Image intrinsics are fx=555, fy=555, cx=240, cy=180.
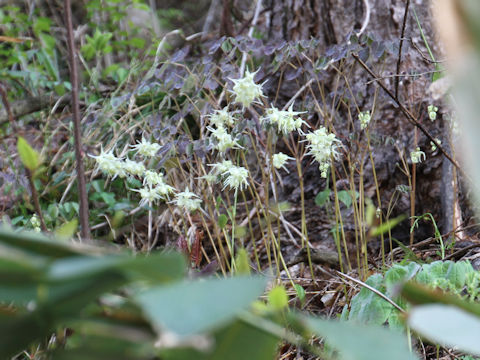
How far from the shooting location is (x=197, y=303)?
26cm

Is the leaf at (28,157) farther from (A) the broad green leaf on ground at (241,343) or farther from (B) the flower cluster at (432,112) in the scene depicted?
(B) the flower cluster at (432,112)

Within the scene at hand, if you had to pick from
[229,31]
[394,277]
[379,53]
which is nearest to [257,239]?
[379,53]

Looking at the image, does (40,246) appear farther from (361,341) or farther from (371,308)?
(371,308)

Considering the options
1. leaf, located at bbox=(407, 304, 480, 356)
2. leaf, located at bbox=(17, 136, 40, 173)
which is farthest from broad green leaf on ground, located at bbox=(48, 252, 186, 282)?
leaf, located at bbox=(17, 136, 40, 173)

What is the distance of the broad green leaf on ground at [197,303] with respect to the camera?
247mm

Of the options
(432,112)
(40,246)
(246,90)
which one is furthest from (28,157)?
(432,112)

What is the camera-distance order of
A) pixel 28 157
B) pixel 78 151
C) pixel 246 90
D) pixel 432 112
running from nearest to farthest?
1. pixel 28 157
2. pixel 78 151
3. pixel 246 90
4. pixel 432 112

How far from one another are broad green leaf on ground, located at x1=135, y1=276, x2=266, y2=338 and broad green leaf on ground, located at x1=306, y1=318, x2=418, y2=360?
0.05 m

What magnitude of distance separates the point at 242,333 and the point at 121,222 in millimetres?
1808

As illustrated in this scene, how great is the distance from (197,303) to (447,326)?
150mm

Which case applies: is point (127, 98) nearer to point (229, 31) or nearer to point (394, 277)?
point (229, 31)

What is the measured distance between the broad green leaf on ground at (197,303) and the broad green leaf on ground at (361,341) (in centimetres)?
5

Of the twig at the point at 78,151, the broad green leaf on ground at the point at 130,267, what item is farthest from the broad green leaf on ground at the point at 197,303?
the twig at the point at 78,151

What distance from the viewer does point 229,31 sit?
240 centimetres
